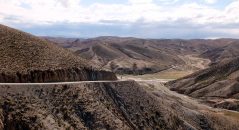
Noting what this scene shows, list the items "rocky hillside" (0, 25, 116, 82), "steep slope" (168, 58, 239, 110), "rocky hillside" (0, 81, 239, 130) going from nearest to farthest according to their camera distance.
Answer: "rocky hillside" (0, 81, 239, 130)
"rocky hillside" (0, 25, 116, 82)
"steep slope" (168, 58, 239, 110)

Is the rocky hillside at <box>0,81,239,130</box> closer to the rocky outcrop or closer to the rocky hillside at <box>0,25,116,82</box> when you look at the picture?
the rocky outcrop

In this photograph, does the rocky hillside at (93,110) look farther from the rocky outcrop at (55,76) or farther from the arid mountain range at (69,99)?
the rocky outcrop at (55,76)

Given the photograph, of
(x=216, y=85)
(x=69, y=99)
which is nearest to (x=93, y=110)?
(x=69, y=99)

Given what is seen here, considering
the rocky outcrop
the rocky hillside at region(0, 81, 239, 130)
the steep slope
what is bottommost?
the steep slope

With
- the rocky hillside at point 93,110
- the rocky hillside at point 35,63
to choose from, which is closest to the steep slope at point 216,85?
the rocky hillside at point 93,110

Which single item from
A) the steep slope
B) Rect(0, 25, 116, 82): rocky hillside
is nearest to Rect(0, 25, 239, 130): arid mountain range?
Rect(0, 25, 116, 82): rocky hillside

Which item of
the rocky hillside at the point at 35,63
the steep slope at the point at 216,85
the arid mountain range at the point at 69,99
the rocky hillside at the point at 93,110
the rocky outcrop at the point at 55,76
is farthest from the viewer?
the steep slope at the point at 216,85

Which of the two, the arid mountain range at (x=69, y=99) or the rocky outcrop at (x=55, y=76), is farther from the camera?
the rocky outcrop at (x=55, y=76)

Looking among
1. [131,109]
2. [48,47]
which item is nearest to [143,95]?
[131,109]

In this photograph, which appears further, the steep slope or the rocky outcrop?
the steep slope
